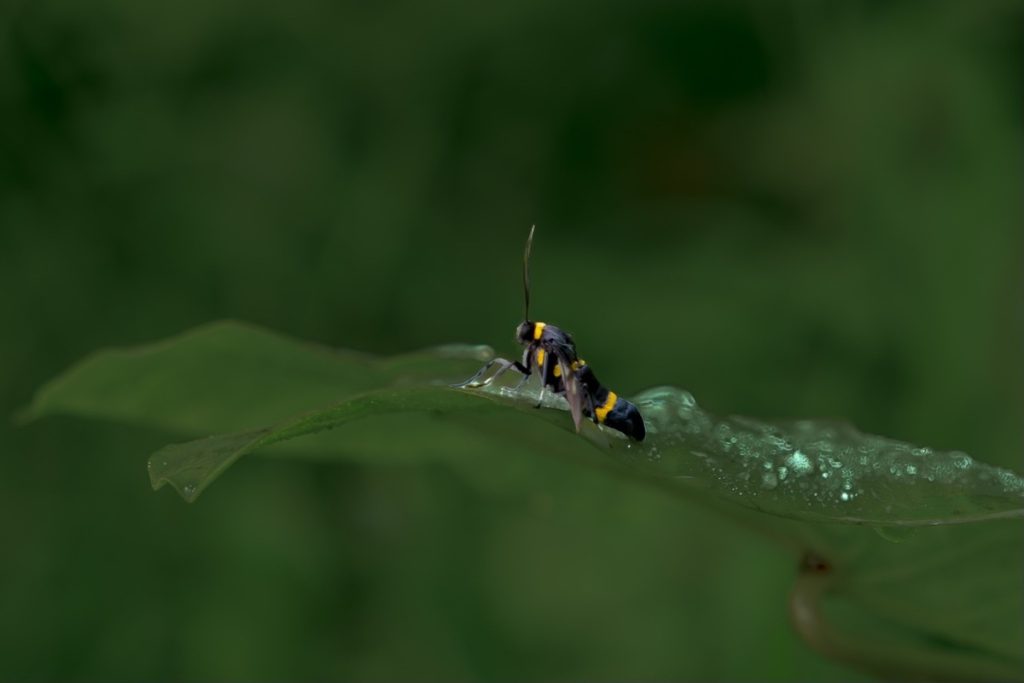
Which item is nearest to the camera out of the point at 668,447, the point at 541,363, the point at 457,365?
the point at 668,447

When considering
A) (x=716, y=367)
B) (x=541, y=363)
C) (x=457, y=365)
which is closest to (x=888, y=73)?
(x=716, y=367)

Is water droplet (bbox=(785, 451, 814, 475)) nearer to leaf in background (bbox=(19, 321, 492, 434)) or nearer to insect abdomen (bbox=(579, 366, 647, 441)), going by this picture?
insect abdomen (bbox=(579, 366, 647, 441))

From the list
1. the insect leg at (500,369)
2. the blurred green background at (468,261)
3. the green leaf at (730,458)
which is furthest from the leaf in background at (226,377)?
the blurred green background at (468,261)

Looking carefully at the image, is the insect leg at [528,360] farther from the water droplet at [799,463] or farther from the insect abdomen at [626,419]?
the water droplet at [799,463]

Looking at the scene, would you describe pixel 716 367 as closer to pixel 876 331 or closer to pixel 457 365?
pixel 876 331

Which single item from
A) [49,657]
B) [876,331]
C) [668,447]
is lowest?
[49,657]

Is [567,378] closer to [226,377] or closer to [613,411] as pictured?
[613,411]
